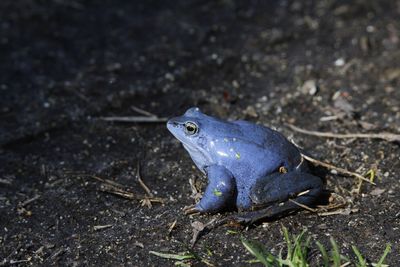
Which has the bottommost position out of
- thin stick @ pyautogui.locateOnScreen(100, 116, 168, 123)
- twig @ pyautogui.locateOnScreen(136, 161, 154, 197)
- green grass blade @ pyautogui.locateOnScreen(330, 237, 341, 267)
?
twig @ pyautogui.locateOnScreen(136, 161, 154, 197)

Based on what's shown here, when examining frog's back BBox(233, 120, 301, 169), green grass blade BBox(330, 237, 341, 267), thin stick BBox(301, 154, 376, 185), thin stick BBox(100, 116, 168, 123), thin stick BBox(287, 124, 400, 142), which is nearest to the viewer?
green grass blade BBox(330, 237, 341, 267)

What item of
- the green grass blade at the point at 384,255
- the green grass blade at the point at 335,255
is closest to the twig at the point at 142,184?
the green grass blade at the point at 335,255

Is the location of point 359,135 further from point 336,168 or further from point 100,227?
point 100,227

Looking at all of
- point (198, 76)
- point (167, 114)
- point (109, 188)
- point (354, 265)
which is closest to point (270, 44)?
point (198, 76)

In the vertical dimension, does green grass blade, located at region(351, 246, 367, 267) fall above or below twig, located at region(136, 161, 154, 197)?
above

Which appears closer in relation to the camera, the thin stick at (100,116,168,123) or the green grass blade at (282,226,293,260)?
the green grass blade at (282,226,293,260)

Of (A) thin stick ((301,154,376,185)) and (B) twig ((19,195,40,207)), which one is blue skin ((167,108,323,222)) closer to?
(A) thin stick ((301,154,376,185))

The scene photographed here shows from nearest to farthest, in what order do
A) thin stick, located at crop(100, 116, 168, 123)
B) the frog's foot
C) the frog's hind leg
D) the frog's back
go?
1. the frog's hind leg
2. the frog's back
3. the frog's foot
4. thin stick, located at crop(100, 116, 168, 123)

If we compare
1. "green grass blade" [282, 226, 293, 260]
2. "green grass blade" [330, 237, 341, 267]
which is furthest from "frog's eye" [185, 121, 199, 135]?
"green grass blade" [330, 237, 341, 267]
